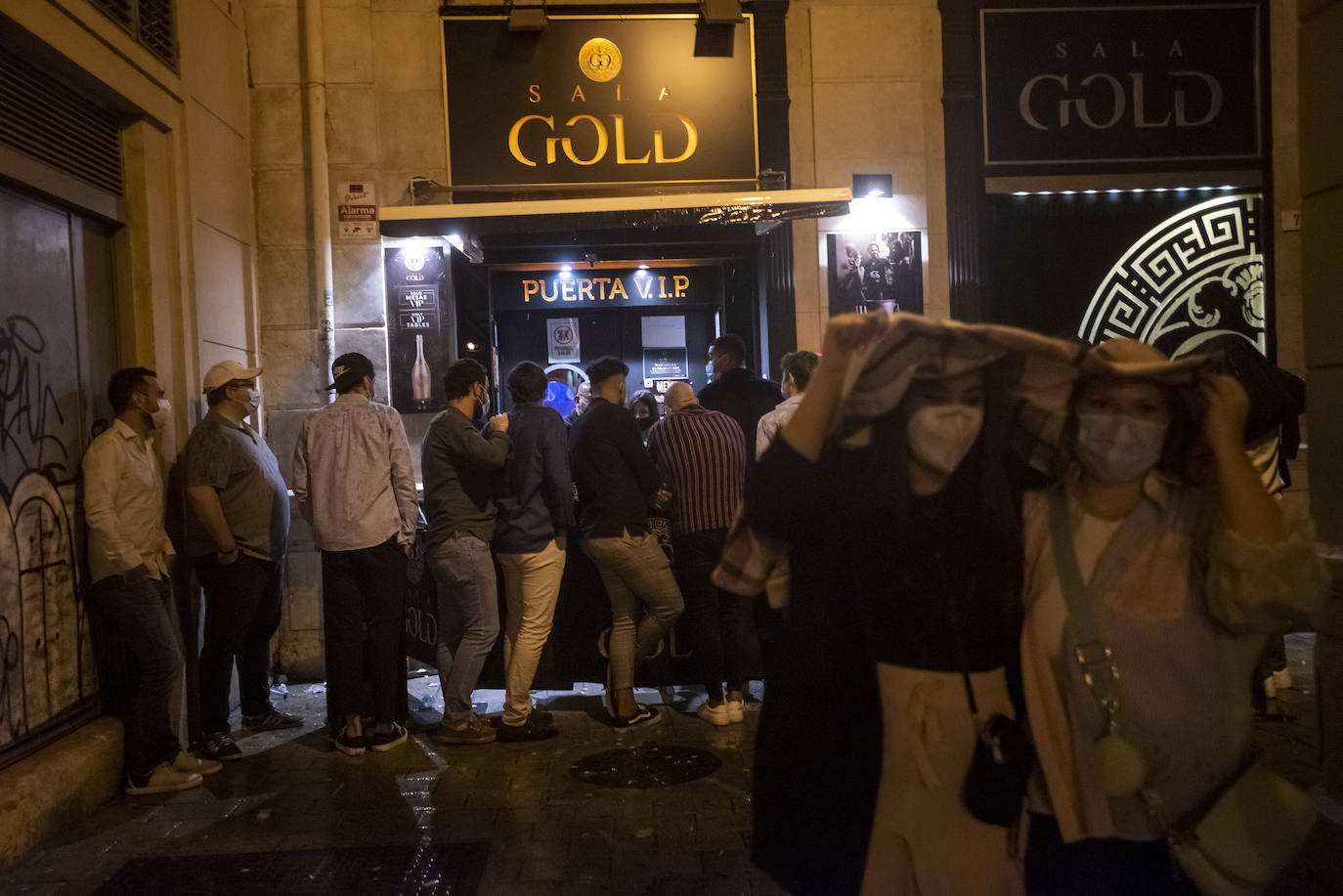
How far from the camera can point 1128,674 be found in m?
2.27

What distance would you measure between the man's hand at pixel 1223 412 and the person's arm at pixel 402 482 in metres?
4.43

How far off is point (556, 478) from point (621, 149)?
3402 millimetres

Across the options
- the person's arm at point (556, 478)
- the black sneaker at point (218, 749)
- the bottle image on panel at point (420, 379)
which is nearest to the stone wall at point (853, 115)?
the bottle image on panel at point (420, 379)

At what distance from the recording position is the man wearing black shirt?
5875mm

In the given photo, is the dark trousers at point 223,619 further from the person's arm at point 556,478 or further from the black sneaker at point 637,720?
the black sneaker at point 637,720

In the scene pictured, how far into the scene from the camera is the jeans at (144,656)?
513cm

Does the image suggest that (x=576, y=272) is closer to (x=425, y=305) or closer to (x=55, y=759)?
(x=425, y=305)

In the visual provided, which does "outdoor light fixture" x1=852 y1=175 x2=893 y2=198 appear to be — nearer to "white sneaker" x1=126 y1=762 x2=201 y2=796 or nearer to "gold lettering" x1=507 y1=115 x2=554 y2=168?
"gold lettering" x1=507 y1=115 x2=554 y2=168

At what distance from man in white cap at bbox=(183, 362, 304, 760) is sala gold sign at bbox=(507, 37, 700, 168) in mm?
3147

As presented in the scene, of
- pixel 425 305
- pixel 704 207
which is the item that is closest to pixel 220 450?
pixel 425 305

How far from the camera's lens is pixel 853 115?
8.25 meters

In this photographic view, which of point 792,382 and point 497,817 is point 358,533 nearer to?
point 497,817

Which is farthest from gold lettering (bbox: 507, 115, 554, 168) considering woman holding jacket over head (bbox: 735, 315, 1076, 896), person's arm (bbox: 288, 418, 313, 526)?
woman holding jacket over head (bbox: 735, 315, 1076, 896)

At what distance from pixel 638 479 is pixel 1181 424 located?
3.83 metres
